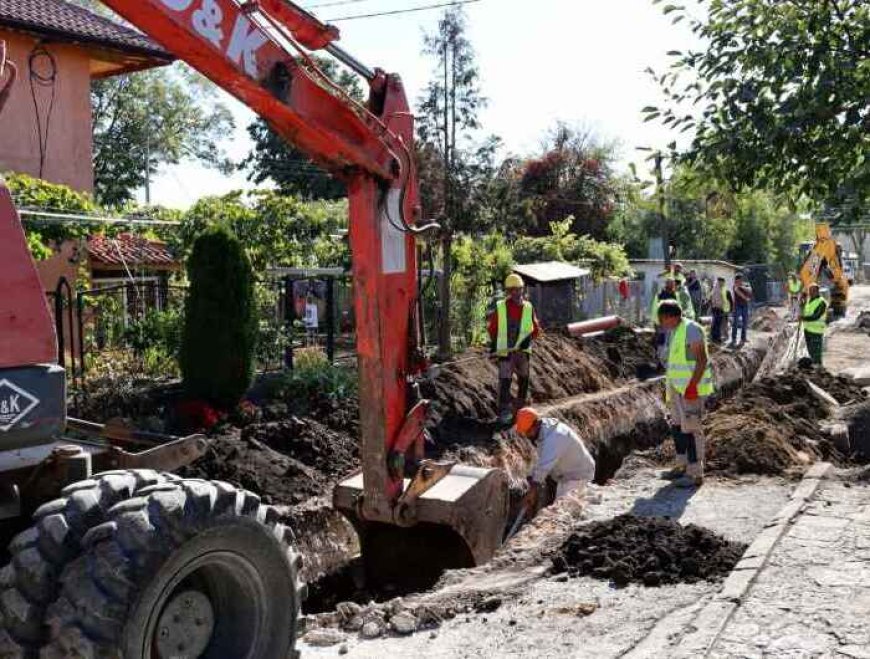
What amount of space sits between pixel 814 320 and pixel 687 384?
366 inches

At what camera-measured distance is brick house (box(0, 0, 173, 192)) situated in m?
17.1

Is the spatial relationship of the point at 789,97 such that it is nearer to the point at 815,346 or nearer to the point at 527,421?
the point at 527,421

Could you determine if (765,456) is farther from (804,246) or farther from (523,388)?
(804,246)

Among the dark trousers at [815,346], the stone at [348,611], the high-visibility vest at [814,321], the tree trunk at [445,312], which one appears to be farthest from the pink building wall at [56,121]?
the dark trousers at [815,346]

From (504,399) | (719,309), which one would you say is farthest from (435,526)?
(719,309)

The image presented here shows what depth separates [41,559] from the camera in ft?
11.8

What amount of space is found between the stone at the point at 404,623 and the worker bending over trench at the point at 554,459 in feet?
11.1

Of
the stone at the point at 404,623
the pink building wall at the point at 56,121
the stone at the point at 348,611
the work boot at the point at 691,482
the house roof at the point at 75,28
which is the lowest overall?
the stone at the point at 348,611

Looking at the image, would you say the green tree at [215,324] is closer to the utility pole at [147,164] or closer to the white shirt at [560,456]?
the white shirt at [560,456]

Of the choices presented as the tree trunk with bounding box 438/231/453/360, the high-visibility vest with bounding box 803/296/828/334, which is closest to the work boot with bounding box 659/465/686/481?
the tree trunk with bounding box 438/231/453/360

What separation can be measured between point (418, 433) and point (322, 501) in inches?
105

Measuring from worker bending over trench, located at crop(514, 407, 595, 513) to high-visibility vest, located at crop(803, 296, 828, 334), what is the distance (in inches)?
365

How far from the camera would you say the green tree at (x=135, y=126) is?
126ft

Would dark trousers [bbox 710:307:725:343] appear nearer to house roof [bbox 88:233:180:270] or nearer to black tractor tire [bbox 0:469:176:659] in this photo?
house roof [bbox 88:233:180:270]
